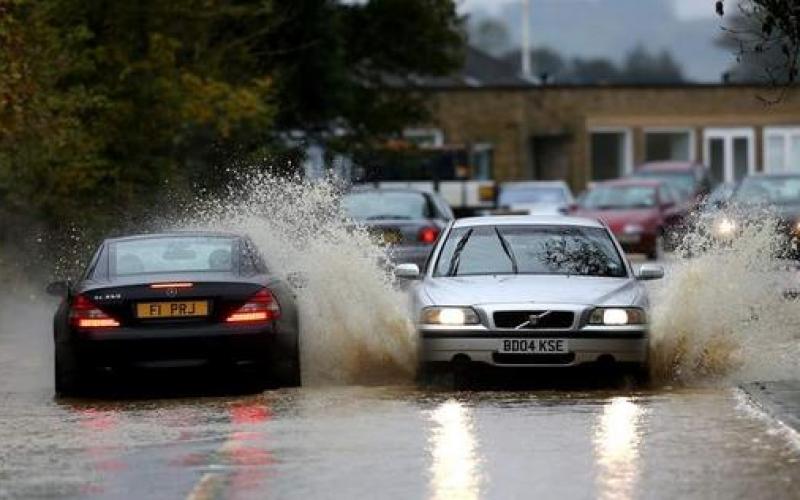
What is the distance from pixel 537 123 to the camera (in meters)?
82.1

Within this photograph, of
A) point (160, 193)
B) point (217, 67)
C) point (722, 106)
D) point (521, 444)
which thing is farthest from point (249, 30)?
point (722, 106)

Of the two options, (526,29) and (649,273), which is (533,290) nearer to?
(649,273)

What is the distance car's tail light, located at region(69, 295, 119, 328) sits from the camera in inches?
672

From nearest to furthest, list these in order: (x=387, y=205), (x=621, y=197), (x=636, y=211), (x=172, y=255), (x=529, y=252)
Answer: (x=172, y=255) < (x=529, y=252) < (x=387, y=205) < (x=636, y=211) < (x=621, y=197)

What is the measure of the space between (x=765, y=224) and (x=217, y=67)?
21830 mm

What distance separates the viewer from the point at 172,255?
1814 centimetres

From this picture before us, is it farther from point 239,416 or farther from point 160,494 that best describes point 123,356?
point 160,494

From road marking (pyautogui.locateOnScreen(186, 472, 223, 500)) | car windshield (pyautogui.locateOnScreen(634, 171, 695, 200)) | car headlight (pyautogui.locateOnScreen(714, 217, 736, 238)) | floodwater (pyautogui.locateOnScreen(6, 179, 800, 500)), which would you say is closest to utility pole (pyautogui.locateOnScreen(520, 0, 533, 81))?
A: car windshield (pyautogui.locateOnScreen(634, 171, 695, 200))

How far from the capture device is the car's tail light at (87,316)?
56.0 feet

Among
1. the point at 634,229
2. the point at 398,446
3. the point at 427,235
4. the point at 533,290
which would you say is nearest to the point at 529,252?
the point at 533,290

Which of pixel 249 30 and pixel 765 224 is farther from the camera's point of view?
pixel 249 30

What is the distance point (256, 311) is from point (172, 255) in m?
1.23

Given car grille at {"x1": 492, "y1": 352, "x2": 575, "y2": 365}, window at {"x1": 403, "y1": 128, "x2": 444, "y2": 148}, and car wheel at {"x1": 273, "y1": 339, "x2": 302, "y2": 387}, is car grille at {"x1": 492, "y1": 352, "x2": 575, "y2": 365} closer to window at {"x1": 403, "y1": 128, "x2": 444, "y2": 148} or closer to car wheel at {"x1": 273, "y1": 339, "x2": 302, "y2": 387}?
car wheel at {"x1": 273, "y1": 339, "x2": 302, "y2": 387}

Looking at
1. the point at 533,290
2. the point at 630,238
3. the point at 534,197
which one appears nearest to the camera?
the point at 533,290
